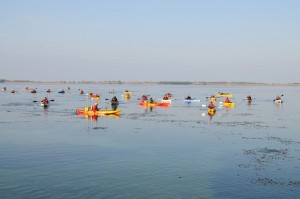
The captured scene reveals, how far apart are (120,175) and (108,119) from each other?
106ft

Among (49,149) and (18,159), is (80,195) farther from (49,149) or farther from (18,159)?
(49,149)

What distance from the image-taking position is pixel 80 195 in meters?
19.9

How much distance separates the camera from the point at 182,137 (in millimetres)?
39688

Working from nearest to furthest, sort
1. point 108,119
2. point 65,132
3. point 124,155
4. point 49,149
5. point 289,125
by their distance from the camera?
point 124,155
point 49,149
point 65,132
point 289,125
point 108,119

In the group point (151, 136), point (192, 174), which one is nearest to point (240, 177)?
point (192, 174)

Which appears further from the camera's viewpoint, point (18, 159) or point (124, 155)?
point (124, 155)

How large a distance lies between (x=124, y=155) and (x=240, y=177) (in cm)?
1024

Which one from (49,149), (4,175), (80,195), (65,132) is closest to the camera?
(80,195)

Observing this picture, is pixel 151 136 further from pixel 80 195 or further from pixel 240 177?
pixel 80 195

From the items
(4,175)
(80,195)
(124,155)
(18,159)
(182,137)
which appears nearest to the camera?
(80,195)

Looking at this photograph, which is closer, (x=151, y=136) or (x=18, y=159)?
(x=18, y=159)

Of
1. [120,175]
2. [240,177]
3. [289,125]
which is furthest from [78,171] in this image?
[289,125]

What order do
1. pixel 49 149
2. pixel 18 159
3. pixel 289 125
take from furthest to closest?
pixel 289 125, pixel 49 149, pixel 18 159

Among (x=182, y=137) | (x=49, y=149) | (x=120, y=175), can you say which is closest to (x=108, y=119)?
(x=182, y=137)
